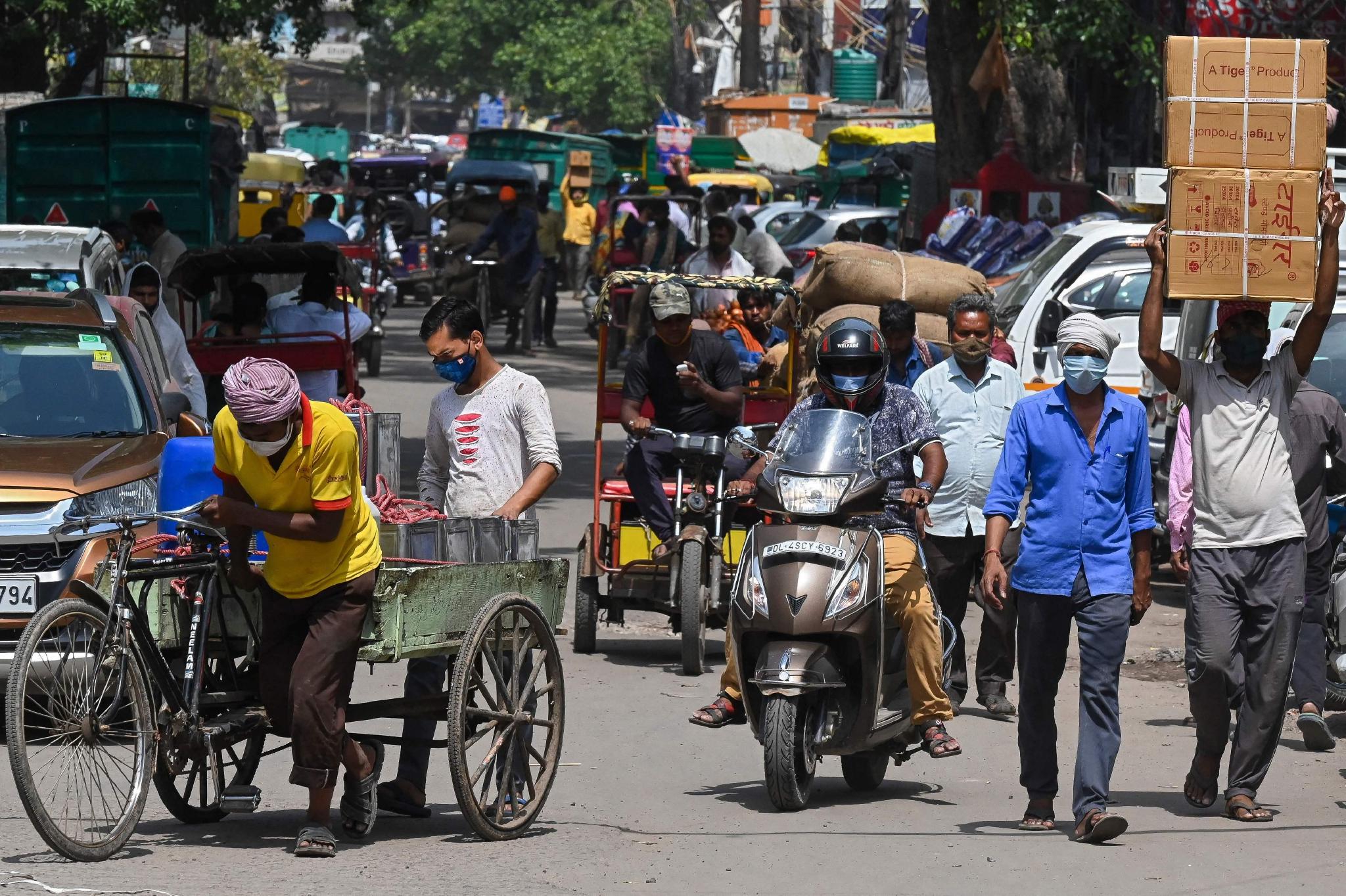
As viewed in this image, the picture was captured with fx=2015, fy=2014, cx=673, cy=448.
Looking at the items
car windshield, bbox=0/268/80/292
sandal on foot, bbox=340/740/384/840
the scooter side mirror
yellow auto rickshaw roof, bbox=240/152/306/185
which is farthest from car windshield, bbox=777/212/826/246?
sandal on foot, bbox=340/740/384/840

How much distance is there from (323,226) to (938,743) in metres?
15.7

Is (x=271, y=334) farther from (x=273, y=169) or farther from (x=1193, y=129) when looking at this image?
(x=273, y=169)

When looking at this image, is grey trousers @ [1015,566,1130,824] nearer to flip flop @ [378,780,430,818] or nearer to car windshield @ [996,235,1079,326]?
flip flop @ [378,780,430,818]

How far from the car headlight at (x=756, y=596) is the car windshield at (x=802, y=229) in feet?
72.8

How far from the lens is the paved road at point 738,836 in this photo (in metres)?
6.00

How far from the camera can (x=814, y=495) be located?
7.08 meters

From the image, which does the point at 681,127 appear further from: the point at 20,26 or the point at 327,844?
the point at 327,844

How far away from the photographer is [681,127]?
45.8 meters

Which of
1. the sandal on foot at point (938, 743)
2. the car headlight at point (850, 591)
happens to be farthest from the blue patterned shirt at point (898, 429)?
the sandal on foot at point (938, 743)

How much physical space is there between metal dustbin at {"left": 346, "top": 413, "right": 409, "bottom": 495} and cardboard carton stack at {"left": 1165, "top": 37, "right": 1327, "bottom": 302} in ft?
11.2

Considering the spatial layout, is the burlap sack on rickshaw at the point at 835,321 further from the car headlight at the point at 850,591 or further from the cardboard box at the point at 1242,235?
the cardboard box at the point at 1242,235

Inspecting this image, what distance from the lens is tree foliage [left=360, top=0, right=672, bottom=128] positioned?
259 ft

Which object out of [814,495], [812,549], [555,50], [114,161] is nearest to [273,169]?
[114,161]

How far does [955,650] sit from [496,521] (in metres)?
3.49
